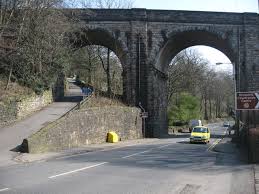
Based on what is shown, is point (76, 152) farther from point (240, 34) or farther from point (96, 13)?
point (240, 34)

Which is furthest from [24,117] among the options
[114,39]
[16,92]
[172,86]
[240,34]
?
[172,86]

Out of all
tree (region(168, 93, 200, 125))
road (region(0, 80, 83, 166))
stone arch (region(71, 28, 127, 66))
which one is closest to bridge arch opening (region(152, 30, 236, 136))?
stone arch (region(71, 28, 127, 66))

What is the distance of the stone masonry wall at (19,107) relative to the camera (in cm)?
2876

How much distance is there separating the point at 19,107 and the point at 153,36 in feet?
70.5

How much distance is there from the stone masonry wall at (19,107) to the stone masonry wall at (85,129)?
3.16 m

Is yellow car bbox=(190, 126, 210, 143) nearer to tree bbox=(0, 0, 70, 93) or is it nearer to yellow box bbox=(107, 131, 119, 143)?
yellow box bbox=(107, 131, 119, 143)

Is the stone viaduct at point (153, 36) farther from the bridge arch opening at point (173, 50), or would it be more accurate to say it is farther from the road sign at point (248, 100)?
the road sign at point (248, 100)

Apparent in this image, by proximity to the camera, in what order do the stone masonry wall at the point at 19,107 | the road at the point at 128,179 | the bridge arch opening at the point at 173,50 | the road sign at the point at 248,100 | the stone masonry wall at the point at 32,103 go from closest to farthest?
1. the road at the point at 128,179
2. the road sign at the point at 248,100
3. the stone masonry wall at the point at 19,107
4. the stone masonry wall at the point at 32,103
5. the bridge arch opening at the point at 173,50

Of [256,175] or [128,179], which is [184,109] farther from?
[128,179]

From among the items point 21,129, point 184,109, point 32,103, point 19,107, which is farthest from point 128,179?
point 184,109

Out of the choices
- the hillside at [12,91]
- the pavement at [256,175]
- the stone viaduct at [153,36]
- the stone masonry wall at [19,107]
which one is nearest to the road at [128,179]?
the pavement at [256,175]

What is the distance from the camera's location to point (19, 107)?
30.8 m

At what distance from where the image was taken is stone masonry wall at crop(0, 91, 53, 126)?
94.4 feet

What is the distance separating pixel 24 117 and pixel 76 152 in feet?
22.0
